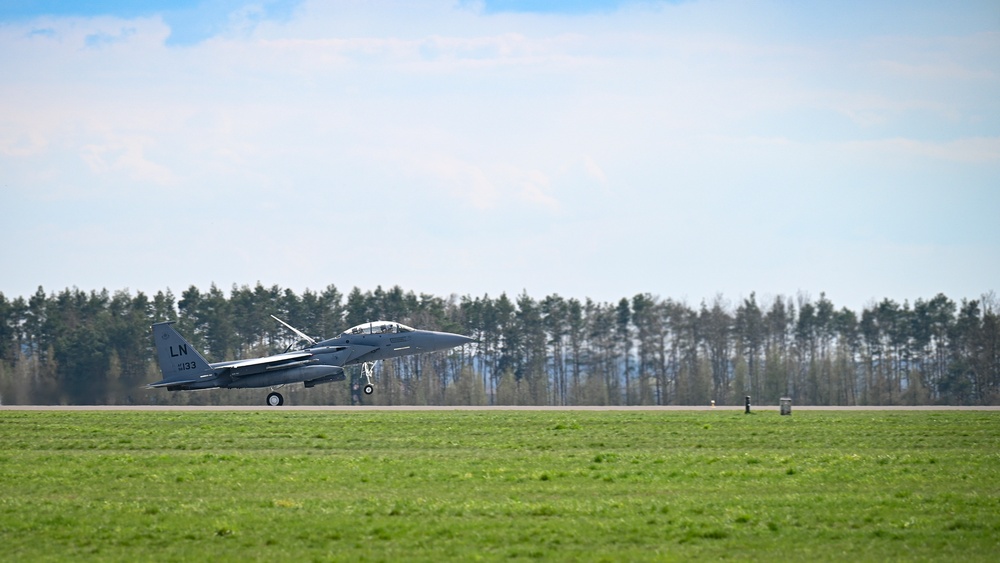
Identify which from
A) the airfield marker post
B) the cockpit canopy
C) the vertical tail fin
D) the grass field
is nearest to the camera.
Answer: the grass field

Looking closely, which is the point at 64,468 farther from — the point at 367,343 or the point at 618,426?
the point at 367,343

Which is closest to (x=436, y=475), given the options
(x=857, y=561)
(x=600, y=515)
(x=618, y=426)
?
(x=600, y=515)

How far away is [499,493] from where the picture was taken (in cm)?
1720

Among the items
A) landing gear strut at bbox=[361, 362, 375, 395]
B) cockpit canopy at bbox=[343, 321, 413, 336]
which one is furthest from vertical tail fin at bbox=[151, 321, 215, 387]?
landing gear strut at bbox=[361, 362, 375, 395]

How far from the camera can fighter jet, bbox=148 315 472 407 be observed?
4325cm

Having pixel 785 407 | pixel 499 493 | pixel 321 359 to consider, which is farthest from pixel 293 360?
pixel 499 493

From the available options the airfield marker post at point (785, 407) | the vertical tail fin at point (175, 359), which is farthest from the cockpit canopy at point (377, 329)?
the airfield marker post at point (785, 407)

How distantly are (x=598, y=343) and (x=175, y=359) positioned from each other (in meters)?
54.4

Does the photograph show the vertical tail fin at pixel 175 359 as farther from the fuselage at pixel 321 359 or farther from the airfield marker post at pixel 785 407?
the airfield marker post at pixel 785 407

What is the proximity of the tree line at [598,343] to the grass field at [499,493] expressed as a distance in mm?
50860

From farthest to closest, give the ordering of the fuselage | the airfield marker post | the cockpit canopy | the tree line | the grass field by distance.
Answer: the tree line → the cockpit canopy → the fuselage → the airfield marker post → the grass field

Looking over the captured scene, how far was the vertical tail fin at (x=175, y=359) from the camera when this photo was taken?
43.2 metres

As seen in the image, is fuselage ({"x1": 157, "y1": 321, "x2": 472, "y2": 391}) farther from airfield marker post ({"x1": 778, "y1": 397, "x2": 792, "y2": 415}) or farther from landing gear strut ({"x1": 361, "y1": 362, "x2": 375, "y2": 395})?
airfield marker post ({"x1": 778, "y1": 397, "x2": 792, "y2": 415})

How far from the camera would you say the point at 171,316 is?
8344cm
